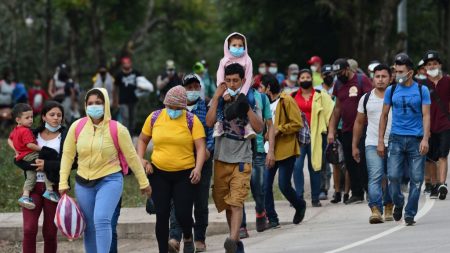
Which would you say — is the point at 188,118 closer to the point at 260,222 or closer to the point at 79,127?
the point at 79,127

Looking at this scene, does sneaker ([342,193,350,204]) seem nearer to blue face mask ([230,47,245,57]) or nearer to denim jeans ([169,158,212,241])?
denim jeans ([169,158,212,241])

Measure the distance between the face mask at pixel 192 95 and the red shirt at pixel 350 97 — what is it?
4040 millimetres

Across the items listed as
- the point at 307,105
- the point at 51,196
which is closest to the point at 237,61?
the point at 51,196

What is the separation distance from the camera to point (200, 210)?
45.8ft

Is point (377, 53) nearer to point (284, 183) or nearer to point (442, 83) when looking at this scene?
point (442, 83)

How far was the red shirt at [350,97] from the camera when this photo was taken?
57.6 feet

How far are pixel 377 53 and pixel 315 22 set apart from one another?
10.7 meters

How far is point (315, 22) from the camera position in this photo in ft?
149

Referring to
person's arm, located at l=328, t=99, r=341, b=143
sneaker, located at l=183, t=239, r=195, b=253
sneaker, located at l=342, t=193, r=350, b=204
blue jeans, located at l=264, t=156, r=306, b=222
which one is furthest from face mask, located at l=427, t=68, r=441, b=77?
sneaker, located at l=183, t=239, r=195, b=253

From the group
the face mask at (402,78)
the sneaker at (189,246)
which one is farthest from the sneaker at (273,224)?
the face mask at (402,78)

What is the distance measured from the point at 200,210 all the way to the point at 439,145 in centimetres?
538

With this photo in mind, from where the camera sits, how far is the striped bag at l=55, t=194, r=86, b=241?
11.9 m

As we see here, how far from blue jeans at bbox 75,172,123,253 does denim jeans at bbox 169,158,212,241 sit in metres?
1.55

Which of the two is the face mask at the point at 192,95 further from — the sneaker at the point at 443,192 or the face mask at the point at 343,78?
the sneaker at the point at 443,192
